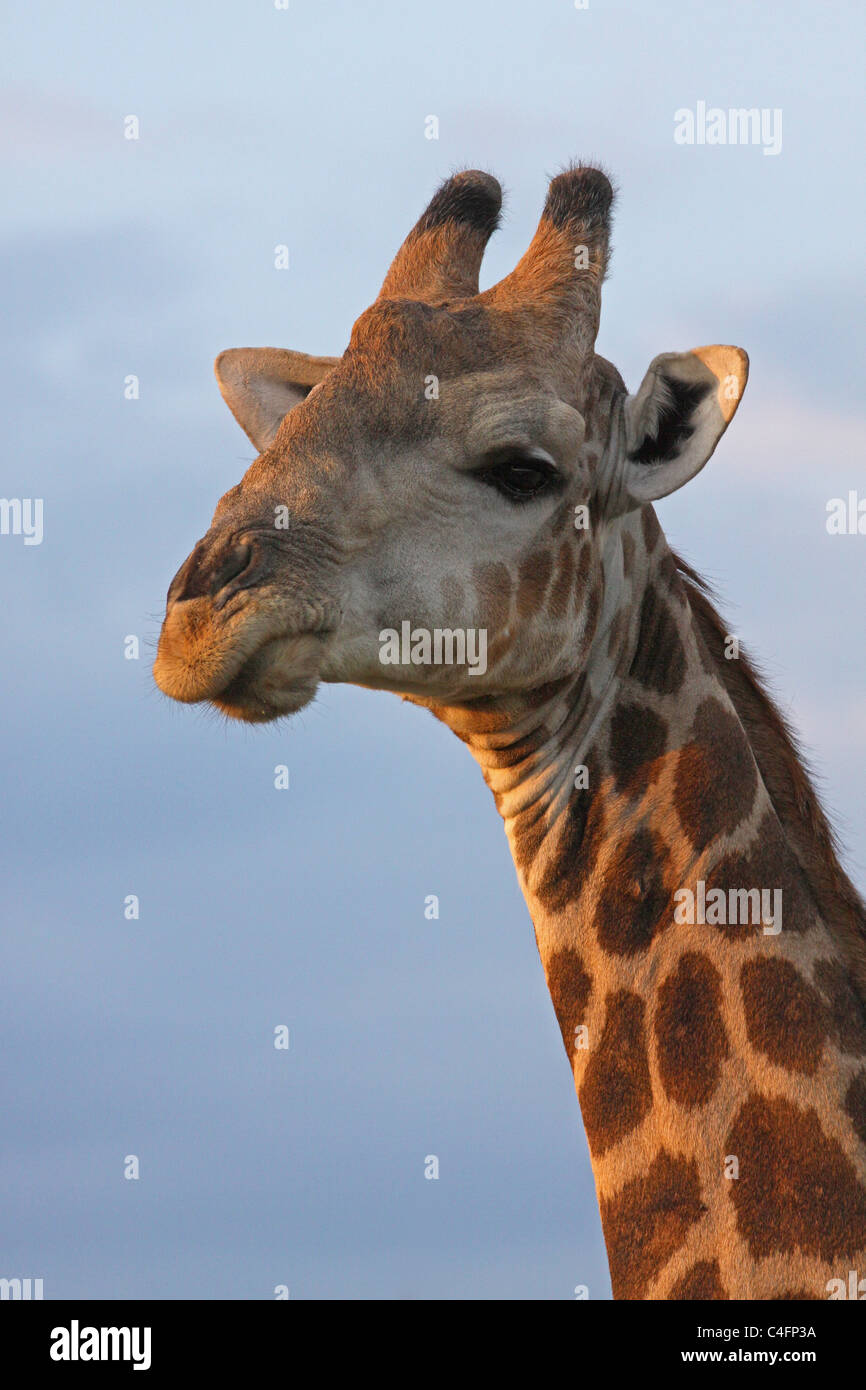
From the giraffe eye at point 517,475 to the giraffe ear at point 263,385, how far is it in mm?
2208

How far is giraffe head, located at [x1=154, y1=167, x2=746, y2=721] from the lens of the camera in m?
7.52

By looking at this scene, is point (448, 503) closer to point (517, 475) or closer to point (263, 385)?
point (517, 475)

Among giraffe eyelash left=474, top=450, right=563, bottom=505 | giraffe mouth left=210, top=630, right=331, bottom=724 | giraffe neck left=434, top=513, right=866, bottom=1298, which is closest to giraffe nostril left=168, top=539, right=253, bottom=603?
giraffe mouth left=210, top=630, right=331, bottom=724

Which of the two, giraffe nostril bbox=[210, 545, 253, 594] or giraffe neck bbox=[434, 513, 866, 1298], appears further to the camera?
giraffe neck bbox=[434, 513, 866, 1298]

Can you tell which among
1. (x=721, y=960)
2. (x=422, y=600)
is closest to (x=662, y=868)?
(x=721, y=960)

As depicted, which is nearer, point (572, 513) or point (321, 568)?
point (321, 568)

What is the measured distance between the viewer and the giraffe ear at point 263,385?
10070 mm

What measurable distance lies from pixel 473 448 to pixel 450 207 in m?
2.40

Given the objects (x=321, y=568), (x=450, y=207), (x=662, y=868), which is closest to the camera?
(x=321, y=568)

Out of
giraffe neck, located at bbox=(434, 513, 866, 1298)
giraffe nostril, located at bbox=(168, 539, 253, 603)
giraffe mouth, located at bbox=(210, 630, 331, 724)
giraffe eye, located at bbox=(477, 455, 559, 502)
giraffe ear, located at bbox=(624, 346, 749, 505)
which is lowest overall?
giraffe neck, located at bbox=(434, 513, 866, 1298)

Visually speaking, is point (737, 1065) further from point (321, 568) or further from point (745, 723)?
point (321, 568)

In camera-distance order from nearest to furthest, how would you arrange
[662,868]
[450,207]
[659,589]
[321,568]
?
1. [321,568]
2. [662,868]
3. [659,589]
4. [450,207]

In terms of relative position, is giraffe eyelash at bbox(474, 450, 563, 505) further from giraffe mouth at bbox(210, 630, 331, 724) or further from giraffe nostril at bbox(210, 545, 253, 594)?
giraffe nostril at bbox(210, 545, 253, 594)

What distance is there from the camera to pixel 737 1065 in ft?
26.1
